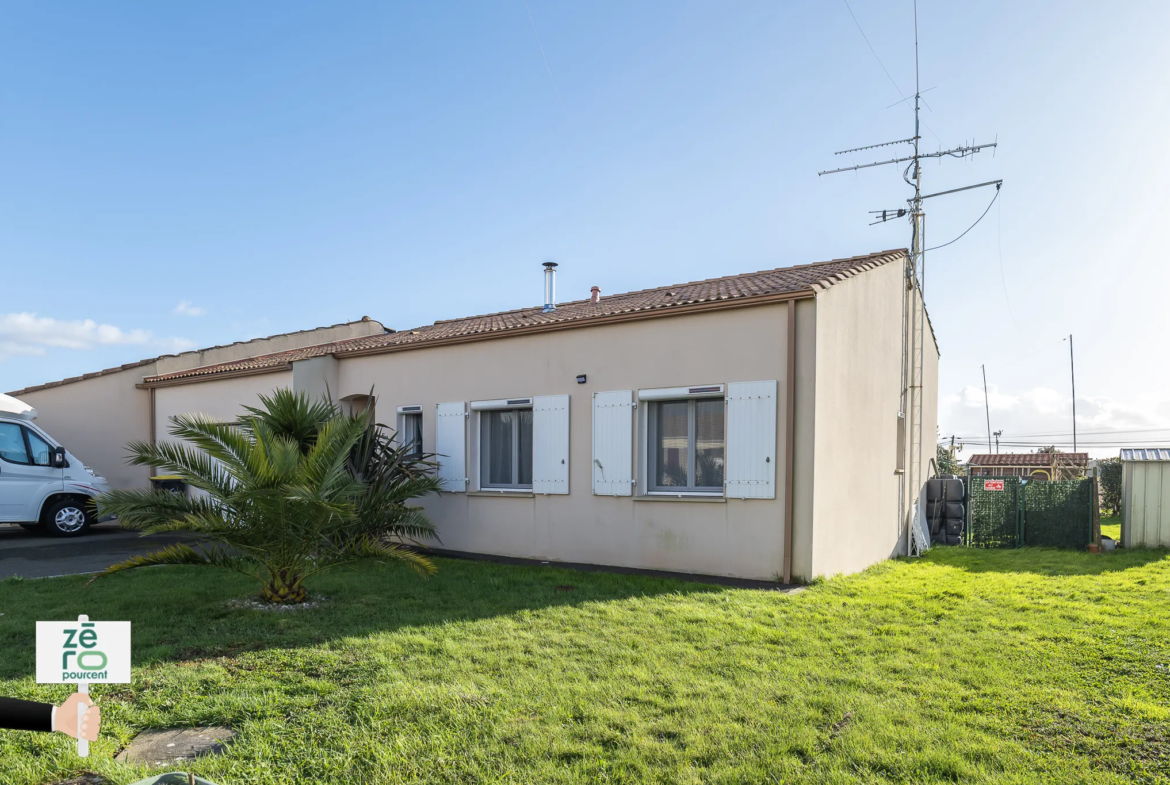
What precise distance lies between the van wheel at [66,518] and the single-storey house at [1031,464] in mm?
25796

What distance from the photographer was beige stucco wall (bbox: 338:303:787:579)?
28.9 feet

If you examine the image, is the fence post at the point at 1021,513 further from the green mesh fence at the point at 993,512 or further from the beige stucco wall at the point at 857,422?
the beige stucco wall at the point at 857,422

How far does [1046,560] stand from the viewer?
11469mm

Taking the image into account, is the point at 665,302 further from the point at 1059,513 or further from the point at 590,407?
the point at 1059,513

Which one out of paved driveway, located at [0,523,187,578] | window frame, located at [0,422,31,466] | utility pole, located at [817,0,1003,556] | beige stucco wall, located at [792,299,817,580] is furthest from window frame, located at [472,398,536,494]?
window frame, located at [0,422,31,466]

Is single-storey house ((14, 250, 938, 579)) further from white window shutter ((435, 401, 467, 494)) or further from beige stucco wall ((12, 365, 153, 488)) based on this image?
beige stucco wall ((12, 365, 153, 488))

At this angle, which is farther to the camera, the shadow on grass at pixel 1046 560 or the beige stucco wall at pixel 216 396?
the beige stucco wall at pixel 216 396

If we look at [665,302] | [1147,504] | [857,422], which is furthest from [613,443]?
[1147,504]

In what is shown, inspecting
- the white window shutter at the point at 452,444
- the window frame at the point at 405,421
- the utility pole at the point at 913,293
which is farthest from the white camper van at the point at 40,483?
the utility pole at the point at 913,293

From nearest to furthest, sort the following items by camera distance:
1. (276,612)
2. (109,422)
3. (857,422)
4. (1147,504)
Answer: (276,612) → (857,422) → (1147,504) → (109,422)

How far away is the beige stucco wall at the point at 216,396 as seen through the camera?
1418 cm

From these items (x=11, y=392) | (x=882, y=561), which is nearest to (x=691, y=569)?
(x=882, y=561)

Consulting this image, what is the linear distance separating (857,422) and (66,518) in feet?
44.3

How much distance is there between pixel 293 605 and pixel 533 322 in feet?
17.3
